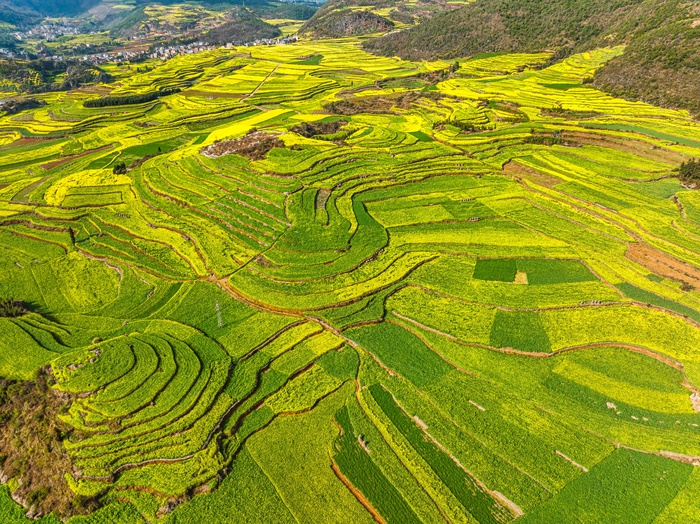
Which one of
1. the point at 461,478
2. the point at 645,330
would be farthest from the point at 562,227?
the point at 461,478

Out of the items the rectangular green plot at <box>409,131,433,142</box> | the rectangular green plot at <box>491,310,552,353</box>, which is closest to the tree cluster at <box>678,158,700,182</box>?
the rectangular green plot at <box>409,131,433,142</box>

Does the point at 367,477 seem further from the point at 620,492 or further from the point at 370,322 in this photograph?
the point at 620,492

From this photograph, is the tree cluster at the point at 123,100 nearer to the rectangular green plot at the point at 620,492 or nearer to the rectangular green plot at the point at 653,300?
the rectangular green plot at the point at 653,300

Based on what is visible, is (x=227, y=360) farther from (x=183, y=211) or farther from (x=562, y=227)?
(x=562, y=227)

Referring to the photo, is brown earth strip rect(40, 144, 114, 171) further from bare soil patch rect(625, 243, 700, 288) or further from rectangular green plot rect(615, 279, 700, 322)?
bare soil patch rect(625, 243, 700, 288)

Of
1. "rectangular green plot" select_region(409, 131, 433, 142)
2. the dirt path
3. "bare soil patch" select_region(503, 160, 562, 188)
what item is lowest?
"bare soil patch" select_region(503, 160, 562, 188)

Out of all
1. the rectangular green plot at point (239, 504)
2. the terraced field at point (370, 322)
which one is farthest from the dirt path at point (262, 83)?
the rectangular green plot at point (239, 504)
